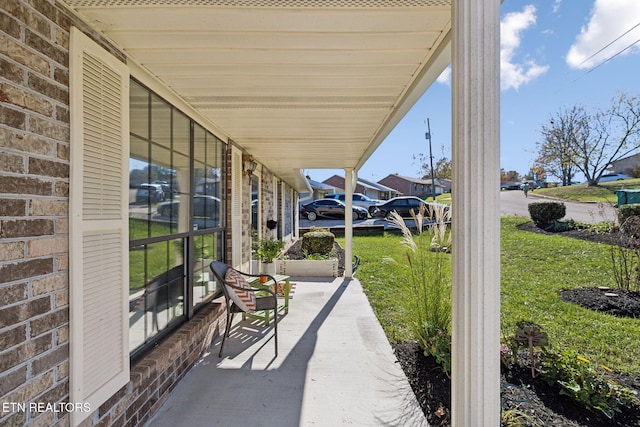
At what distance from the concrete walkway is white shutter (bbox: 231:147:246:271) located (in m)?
0.88

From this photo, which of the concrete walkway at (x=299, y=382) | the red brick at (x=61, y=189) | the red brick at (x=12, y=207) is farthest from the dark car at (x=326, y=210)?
the red brick at (x=12, y=207)

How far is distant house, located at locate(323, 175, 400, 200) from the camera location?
34.7 m

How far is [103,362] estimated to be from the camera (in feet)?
5.74

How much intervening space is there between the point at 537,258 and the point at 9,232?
A: 9562 mm

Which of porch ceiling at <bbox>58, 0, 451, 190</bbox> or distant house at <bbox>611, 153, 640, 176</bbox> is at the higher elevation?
distant house at <bbox>611, 153, 640, 176</bbox>

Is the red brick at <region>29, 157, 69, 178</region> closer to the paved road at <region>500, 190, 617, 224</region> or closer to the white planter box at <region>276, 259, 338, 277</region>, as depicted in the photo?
the white planter box at <region>276, 259, 338, 277</region>

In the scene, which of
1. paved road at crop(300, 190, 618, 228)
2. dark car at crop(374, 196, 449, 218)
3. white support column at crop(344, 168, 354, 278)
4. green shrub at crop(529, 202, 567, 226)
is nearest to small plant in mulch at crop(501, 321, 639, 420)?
white support column at crop(344, 168, 354, 278)

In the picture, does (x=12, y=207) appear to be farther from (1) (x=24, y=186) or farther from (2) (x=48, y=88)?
(2) (x=48, y=88)

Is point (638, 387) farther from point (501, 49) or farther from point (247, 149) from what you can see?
point (247, 149)

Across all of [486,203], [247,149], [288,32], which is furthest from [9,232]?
[247,149]

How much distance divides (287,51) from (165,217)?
1650 mm

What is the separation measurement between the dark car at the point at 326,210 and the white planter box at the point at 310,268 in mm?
12716

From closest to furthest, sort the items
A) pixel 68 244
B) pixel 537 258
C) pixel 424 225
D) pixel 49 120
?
1. pixel 49 120
2. pixel 68 244
3. pixel 424 225
4. pixel 537 258

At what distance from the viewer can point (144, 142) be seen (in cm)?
237
